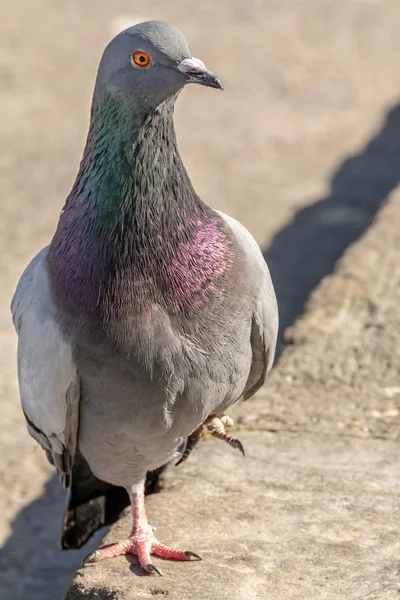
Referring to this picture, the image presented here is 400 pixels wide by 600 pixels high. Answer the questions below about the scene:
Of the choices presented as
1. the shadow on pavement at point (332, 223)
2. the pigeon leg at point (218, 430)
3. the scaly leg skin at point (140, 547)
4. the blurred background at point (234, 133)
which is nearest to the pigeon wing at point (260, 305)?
the pigeon leg at point (218, 430)

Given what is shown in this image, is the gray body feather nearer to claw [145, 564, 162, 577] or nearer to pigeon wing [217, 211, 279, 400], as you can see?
pigeon wing [217, 211, 279, 400]

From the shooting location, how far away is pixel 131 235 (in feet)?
13.1

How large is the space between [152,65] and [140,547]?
2.11 m

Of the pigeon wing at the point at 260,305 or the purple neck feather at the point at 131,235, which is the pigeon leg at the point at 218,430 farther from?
the purple neck feather at the point at 131,235

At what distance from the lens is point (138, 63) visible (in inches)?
146

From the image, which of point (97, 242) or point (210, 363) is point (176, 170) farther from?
point (210, 363)

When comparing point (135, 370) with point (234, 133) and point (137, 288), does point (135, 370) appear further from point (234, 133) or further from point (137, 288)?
point (234, 133)

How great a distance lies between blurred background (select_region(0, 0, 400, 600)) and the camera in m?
7.34

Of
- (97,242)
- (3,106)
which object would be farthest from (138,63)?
(3,106)

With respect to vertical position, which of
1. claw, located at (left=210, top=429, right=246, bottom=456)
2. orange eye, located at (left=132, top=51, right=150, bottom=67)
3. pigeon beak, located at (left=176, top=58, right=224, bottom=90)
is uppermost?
pigeon beak, located at (left=176, top=58, right=224, bottom=90)

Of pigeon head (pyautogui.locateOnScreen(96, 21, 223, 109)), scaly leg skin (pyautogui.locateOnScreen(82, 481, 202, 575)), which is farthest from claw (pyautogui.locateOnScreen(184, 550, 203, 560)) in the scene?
pigeon head (pyautogui.locateOnScreen(96, 21, 223, 109))

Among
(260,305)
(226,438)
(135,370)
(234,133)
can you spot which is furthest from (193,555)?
(234,133)

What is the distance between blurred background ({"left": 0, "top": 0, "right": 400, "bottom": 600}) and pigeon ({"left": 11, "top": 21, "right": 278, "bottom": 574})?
7.95 ft

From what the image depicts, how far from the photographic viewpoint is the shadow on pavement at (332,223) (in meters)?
8.88
